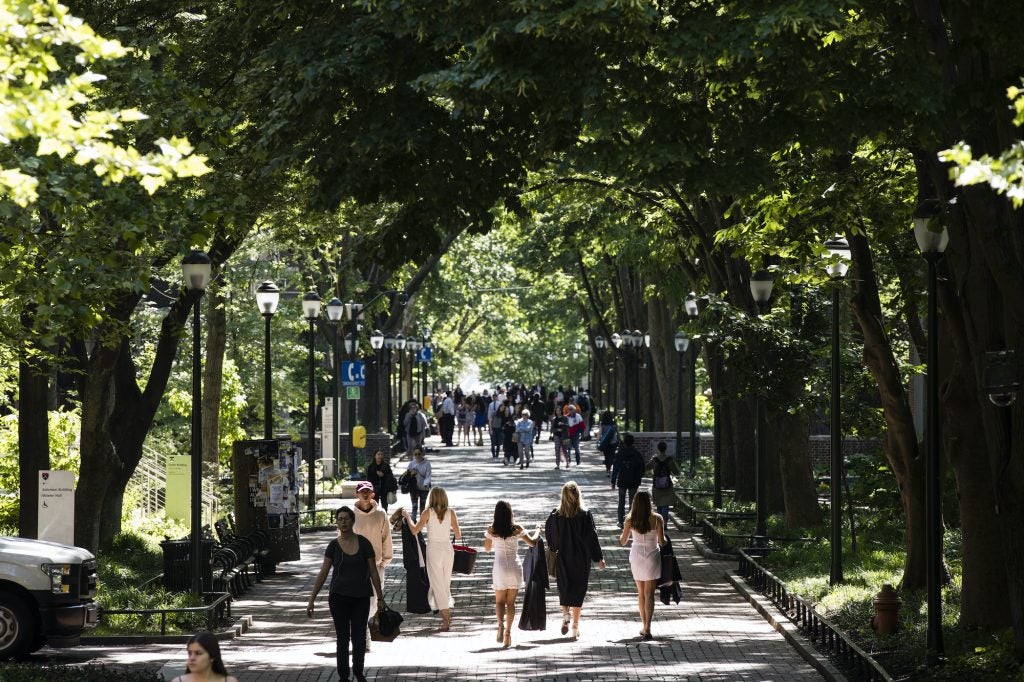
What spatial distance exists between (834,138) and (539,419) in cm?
5113

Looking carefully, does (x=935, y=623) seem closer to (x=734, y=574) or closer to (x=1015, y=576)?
(x=1015, y=576)

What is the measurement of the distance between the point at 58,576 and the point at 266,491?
7895 mm

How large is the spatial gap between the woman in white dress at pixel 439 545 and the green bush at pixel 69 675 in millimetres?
4509

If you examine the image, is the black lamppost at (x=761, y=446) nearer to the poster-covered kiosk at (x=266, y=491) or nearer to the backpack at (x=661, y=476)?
the backpack at (x=661, y=476)

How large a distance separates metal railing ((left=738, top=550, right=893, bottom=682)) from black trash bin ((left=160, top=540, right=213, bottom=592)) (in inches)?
263

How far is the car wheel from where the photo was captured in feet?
50.8

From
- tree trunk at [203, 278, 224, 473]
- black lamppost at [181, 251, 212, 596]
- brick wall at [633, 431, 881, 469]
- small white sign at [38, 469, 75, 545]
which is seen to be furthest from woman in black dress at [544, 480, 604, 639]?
brick wall at [633, 431, 881, 469]

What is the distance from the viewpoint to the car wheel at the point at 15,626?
15477 mm

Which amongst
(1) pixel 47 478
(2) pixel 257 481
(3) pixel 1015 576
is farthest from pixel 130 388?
(3) pixel 1015 576

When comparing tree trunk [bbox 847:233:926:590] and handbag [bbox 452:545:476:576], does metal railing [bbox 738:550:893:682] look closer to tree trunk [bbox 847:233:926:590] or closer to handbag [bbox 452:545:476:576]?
tree trunk [bbox 847:233:926:590]

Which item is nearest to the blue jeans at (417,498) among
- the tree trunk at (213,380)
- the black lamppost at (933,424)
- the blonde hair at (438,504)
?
the tree trunk at (213,380)

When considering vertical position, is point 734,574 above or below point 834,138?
below

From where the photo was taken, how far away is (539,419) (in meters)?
65.2

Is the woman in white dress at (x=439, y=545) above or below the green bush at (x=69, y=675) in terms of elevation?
above
